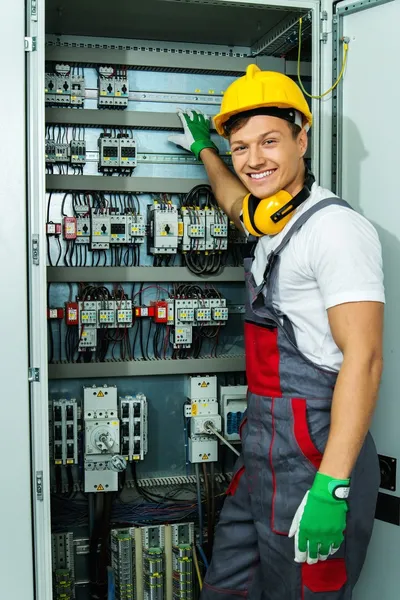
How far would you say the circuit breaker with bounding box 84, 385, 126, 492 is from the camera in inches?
104

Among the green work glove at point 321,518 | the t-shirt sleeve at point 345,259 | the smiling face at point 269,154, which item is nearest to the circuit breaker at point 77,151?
the smiling face at point 269,154

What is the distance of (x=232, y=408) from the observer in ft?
9.27

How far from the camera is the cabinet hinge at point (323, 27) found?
2.21 m

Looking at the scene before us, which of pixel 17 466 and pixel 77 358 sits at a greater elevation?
pixel 77 358

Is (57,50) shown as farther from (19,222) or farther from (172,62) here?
(19,222)

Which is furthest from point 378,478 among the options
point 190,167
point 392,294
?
point 190,167

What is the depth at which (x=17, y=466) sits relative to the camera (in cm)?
191

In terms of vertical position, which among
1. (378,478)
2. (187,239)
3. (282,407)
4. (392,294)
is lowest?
(378,478)

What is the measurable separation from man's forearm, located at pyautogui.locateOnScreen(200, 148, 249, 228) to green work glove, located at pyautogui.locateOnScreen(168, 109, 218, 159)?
0.04 meters

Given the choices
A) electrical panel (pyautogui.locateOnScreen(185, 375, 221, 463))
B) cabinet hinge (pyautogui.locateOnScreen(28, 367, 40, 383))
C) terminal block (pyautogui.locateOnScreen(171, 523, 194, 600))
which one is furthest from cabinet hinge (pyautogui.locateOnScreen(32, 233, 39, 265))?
terminal block (pyautogui.locateOnScreen(171, 523, 194, 600))

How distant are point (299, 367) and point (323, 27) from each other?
3.73ft

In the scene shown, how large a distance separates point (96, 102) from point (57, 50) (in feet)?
0.82

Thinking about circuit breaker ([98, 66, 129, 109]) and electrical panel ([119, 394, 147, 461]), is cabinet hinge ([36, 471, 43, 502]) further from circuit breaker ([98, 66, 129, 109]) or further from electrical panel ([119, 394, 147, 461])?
circuit breaker ([98, 66, 129, 109])


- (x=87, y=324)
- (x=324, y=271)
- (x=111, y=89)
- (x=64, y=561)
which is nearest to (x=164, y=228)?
(x=87, y=324)
